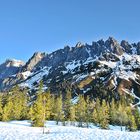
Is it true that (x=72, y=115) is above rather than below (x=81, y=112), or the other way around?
below

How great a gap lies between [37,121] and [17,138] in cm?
3604

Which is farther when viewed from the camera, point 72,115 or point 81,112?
point 81,112

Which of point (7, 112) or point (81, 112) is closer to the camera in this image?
point (7, 112)

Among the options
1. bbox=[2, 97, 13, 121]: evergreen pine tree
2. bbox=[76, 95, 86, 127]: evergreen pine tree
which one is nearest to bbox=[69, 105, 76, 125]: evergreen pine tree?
bbox=[76, 95, 86, 127]: evergreen pine tree

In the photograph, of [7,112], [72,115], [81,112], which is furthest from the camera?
[81,112]

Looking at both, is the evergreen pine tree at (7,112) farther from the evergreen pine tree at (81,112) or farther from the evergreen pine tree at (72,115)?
the evergreen pine tree at (81,112)

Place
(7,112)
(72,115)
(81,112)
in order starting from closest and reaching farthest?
(7,112), (72,115), (81,112)

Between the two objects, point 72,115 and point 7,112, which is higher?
point 72,115

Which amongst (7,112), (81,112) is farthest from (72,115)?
(7,112)

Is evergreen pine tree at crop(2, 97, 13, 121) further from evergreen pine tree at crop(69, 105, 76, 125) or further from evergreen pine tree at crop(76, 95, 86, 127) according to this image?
evergreen pine tree at crop(76, 95, 86, 127)

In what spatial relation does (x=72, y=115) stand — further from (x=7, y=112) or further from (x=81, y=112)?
(x=7, y=112)

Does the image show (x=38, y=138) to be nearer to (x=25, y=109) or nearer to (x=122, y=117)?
(x=25, y=109)

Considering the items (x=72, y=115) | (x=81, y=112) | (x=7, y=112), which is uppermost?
(x=81, y=112)

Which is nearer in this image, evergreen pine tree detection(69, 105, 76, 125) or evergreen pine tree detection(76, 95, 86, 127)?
evergreen pine tree detection(69, 105, 76, 125)
